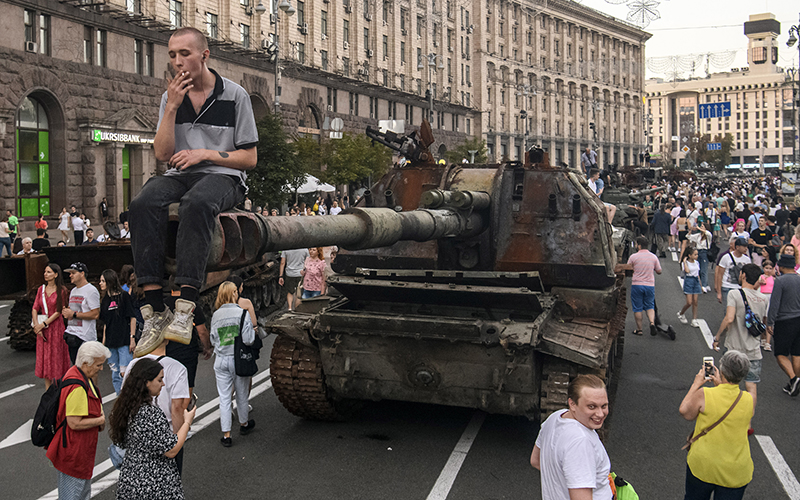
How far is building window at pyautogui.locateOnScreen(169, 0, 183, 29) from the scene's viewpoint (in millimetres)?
32094

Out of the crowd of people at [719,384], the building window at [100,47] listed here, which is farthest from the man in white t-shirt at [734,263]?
the building window at [100,47]

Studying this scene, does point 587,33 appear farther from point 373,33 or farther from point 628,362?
point 628,362

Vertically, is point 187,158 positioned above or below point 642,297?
above

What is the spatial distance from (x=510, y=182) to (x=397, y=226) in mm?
3791

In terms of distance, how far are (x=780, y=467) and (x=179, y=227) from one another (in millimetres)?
6278

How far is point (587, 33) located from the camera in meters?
94.1

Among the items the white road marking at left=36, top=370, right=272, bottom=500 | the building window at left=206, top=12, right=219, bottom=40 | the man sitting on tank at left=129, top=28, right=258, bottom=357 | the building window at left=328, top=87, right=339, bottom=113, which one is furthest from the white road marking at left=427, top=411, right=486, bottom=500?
the building window at left=328, top=87, right=339, bottom=113

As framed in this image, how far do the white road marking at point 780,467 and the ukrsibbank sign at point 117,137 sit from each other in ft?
84.5

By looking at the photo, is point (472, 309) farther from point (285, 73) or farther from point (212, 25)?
point (285, 73)

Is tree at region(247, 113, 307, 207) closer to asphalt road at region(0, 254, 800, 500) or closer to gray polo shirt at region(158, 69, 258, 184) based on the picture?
asphalt road at region(0, 254, 800, 500)

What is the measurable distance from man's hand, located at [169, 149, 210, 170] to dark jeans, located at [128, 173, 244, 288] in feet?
0.39

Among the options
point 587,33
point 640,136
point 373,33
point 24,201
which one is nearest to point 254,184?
point 24,201

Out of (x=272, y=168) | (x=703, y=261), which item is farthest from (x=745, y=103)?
(x=703, y=261)

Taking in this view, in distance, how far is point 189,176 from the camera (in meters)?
3.06
